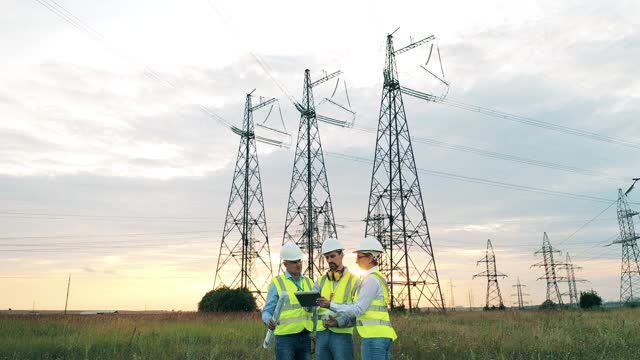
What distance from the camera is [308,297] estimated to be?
5676mm

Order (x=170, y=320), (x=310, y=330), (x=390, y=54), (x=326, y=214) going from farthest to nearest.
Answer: (x=326, y=214) < (x=390, y=54) < (x=170, y=320) < (x=310, y=330)

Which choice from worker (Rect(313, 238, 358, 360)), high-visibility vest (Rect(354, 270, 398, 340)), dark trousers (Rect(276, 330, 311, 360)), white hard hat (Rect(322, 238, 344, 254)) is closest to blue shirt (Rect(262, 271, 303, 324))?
dark trousers (Rect(276, 330, 311, 360))

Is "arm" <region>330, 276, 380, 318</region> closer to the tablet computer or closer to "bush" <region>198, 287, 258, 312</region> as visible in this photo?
the tablet computer

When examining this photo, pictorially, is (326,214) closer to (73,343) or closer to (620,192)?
(73,343)

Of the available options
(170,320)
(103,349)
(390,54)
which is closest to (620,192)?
(390,54)

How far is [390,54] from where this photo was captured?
117 feet

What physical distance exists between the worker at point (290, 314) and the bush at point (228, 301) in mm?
25445

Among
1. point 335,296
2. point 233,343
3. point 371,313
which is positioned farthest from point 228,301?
point 371,313

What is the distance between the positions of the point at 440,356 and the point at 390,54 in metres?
27.2

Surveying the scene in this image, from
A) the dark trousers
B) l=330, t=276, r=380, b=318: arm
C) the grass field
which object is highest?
l=330, t=276, r=380, b=318: arm

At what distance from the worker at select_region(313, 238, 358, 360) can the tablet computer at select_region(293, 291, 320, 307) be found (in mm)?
306

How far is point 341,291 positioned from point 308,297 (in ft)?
1.79

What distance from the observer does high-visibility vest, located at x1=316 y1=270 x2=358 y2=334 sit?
19.7 ft

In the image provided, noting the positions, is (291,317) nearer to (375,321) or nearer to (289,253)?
(289,253)
